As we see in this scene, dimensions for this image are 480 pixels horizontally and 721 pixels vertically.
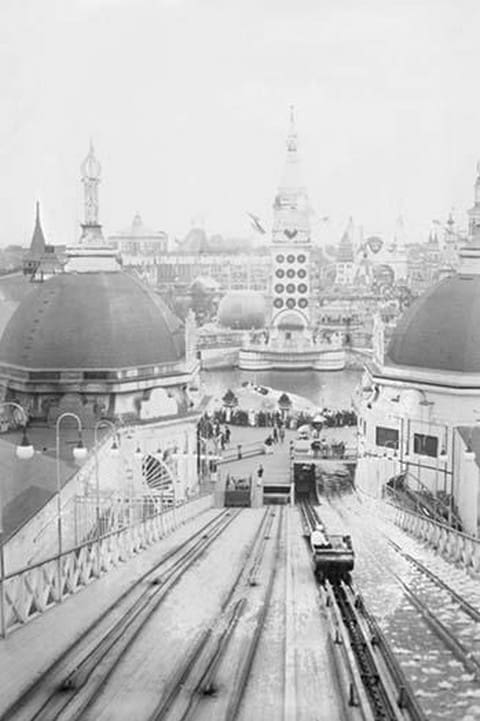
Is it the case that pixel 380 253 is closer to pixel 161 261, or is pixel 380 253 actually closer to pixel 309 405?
pixel 161 261

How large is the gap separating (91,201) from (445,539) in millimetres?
12424

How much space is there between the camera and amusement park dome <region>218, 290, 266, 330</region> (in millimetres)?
56219

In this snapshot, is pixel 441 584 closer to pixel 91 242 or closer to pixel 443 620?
pixel 443 620

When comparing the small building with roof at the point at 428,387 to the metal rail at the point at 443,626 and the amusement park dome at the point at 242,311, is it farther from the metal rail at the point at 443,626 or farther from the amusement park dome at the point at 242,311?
the amusement park dome at the point at 242,311

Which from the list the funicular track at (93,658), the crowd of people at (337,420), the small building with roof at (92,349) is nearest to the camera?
the funicular track at (93,658)

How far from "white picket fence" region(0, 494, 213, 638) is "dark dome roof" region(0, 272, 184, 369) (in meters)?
7.37

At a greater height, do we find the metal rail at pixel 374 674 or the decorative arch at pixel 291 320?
the decorative arch at pixel 291 320

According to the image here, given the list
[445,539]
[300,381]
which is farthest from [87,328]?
[300,381]

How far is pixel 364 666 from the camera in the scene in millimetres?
6461

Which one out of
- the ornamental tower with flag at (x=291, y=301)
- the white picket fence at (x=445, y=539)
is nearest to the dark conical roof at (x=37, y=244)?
the white picket fence at (x=445, y=539)

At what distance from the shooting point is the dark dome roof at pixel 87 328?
19078 mm

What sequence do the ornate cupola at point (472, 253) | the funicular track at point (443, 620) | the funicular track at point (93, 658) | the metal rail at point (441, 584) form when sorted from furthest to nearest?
the ornate cupola at point (472, 253) < the metal rail at point (441, 584) < the funicular track at point (443, 620) < the funicular track at point (93, 658)

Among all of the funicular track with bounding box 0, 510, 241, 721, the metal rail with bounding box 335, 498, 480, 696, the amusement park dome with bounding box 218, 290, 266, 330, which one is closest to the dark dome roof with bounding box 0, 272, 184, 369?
the funicular track with bounding box 0, 510, 241, 721

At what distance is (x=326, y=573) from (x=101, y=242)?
501 inches
